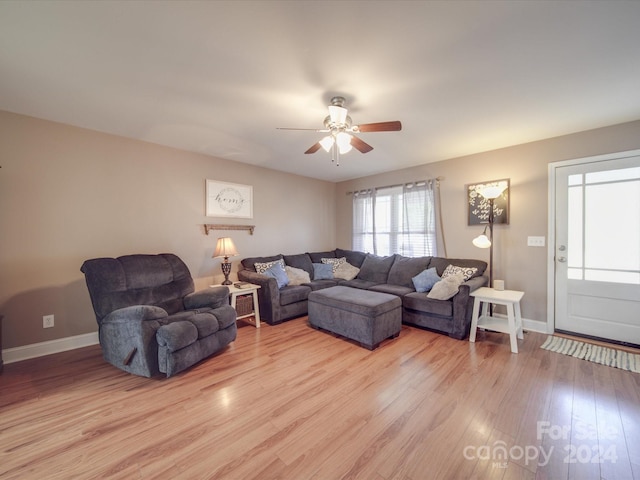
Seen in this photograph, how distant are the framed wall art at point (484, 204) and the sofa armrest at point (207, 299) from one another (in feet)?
11.9

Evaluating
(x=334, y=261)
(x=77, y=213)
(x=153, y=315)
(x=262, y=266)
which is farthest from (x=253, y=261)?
(x=77, y=213)

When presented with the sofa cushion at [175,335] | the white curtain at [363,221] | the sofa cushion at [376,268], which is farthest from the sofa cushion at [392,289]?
the sofa cushion at [175,335]

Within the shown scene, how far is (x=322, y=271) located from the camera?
4625mm

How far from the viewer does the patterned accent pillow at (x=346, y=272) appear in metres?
4.61

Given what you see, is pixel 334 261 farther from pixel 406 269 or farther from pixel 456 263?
pixel 456 263

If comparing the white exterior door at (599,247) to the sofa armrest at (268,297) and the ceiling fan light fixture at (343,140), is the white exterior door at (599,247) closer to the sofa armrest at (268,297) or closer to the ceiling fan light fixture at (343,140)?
the ceiling fan light fixture at (343,140)

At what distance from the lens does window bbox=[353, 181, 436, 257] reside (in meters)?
4.34

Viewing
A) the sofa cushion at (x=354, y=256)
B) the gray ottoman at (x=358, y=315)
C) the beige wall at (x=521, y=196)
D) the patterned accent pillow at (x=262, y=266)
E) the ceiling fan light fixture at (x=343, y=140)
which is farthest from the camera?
the sofa cushion at (x=354, y=256)

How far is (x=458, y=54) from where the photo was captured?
1.74 metres

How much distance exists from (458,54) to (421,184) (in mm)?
2769

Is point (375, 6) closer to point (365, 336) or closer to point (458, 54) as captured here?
point (458, 54)

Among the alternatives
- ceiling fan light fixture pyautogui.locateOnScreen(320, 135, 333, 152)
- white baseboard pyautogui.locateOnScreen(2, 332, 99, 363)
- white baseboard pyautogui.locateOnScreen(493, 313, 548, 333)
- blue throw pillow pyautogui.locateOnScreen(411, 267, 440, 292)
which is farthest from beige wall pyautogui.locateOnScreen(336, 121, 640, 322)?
white baseboard pyautogui.locateOnScreen(2, 332, 99, 363)

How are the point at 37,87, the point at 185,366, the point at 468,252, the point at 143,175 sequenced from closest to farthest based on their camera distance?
1. the point at 37,87
2. the point at 185,366
3. the point at 143,175
4. the point at 468,252

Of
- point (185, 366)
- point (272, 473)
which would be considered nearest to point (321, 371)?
point (272, 473)
